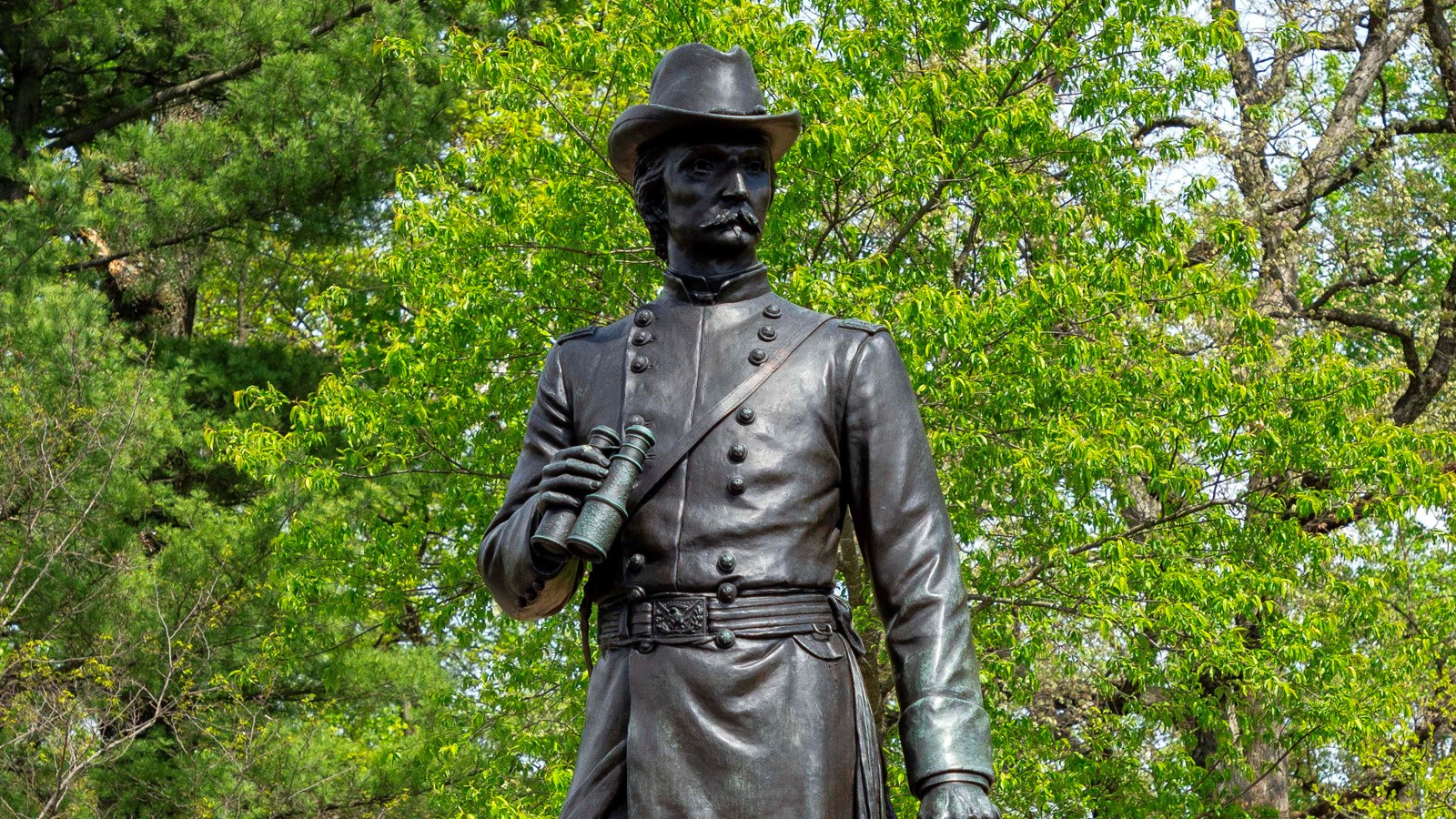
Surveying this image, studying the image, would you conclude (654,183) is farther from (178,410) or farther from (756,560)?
(178,410)

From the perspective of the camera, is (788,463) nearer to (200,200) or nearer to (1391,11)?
(200,200)

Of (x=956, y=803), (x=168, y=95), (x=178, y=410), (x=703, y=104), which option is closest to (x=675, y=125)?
(x=703, y=104)

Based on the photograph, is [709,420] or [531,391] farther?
[531,391]

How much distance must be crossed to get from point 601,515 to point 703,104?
3.19 feet

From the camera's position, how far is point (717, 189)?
4.12 meters

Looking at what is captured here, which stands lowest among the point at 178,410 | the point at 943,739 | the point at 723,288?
the point at 943,739

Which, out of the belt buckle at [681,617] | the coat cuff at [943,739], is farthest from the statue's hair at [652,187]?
the coat cuff at [943,739]

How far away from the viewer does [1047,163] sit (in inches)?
588

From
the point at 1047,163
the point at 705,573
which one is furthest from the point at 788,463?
the point at 1047,163

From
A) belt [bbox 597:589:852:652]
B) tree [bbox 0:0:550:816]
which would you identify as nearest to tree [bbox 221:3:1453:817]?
tree [bbox 0:0:550:816]

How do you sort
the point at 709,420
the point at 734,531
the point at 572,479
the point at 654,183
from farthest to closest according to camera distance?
the point at 654,183 → the point at 709,420 → the point at 734,531 → the point at 572,479

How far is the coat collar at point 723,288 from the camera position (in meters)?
4.20

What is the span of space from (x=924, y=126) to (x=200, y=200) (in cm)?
725

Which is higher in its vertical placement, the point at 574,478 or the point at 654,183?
the point at 654,183
